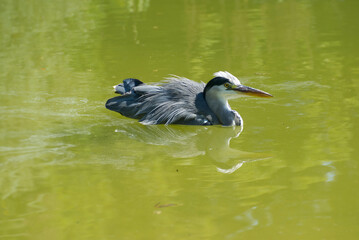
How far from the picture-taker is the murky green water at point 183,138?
4.93 metres

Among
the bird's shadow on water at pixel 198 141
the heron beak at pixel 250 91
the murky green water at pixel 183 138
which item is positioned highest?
the heron beak at pixel 250 91

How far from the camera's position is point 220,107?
754cm

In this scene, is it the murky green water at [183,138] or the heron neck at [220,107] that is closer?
the murky green water at [183,138]

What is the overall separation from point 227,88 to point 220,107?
0.24 m

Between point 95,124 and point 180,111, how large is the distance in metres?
1.03

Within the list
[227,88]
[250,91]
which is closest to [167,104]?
[227,88]

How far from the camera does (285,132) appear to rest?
270 inches

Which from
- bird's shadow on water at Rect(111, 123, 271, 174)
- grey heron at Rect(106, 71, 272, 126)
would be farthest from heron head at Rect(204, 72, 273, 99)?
bird's shadow on water at Rect(111, 123, 271, 174)

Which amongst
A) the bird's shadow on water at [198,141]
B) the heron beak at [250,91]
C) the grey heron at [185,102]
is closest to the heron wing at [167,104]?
the grey heron at [185,102]

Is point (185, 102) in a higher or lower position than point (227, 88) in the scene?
lower

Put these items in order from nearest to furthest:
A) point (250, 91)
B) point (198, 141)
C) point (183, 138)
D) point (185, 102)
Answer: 1. point (198, 141)
2. point (183, 138)
3. point (250, 91)
4. point (185, 102)

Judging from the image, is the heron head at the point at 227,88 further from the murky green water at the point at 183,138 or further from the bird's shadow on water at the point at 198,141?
the bird's shadow on water at the point at 198,141

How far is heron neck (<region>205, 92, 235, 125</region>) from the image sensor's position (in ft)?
24.5

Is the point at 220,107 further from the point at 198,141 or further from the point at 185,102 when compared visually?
the point at 198,141
